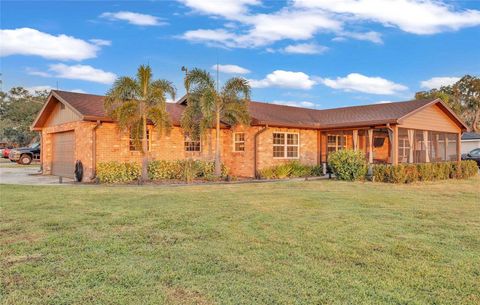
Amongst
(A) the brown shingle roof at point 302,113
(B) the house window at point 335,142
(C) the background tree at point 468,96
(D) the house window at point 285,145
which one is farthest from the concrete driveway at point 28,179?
(C) the background tree at point 468,96

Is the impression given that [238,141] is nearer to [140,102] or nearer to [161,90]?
[161,90]

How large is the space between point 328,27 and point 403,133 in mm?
7737

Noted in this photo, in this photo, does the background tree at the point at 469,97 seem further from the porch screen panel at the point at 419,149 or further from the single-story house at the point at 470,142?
the porch screen panel at the point at 419,149

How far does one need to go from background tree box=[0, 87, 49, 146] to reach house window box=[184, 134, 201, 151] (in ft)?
145

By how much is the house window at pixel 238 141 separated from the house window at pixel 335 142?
5.47m

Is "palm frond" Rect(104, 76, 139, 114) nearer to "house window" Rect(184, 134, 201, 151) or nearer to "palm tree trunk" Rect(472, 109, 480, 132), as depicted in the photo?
"house window" Rect(184, 134, 201, 151)

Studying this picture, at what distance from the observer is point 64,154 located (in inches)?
743

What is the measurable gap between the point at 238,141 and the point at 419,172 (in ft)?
28.1

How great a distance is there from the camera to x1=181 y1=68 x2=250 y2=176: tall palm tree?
16.4 meters

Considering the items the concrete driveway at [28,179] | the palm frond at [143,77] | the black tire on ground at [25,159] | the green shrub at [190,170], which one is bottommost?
the concrete driveway at [28,179]

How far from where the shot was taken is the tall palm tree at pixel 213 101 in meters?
16.4

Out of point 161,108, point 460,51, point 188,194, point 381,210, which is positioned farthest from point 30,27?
point 460,51

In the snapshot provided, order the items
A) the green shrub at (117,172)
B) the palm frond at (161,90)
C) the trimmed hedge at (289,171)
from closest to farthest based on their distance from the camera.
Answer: the palm frond at (161,90)
the green shrub at (117,172)
the trimmed hedge at (289,171)

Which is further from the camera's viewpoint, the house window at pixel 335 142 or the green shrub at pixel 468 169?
the house window at pixel 335 142
